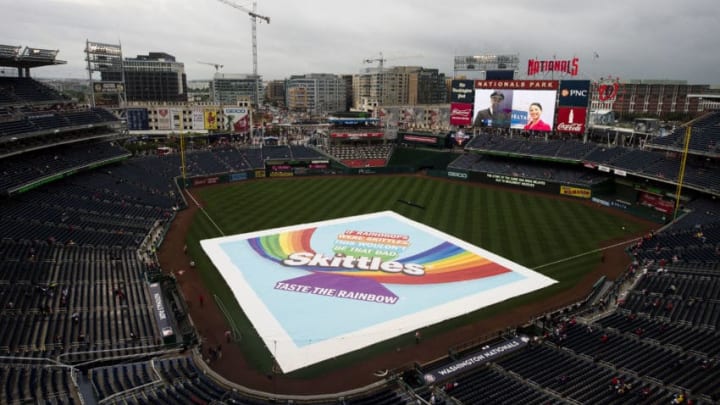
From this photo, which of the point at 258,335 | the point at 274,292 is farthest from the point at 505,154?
the point at 258,335

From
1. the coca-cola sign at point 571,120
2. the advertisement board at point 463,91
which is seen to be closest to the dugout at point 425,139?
the advertisement board at point 463,91

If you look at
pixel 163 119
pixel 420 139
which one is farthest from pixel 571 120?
pixel 163 119

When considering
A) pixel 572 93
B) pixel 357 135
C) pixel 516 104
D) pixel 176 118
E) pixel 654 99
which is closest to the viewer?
pixel 572 93

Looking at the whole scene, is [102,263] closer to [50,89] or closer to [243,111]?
[50,89]

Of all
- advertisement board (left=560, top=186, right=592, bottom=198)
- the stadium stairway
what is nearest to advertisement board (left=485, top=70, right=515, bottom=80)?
advertisement board (left=560, top=186, right=592, bottom=198)

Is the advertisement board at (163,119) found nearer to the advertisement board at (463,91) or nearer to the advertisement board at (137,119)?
the advertisement board at (137,119)

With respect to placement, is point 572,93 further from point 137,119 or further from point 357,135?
point 137,119
